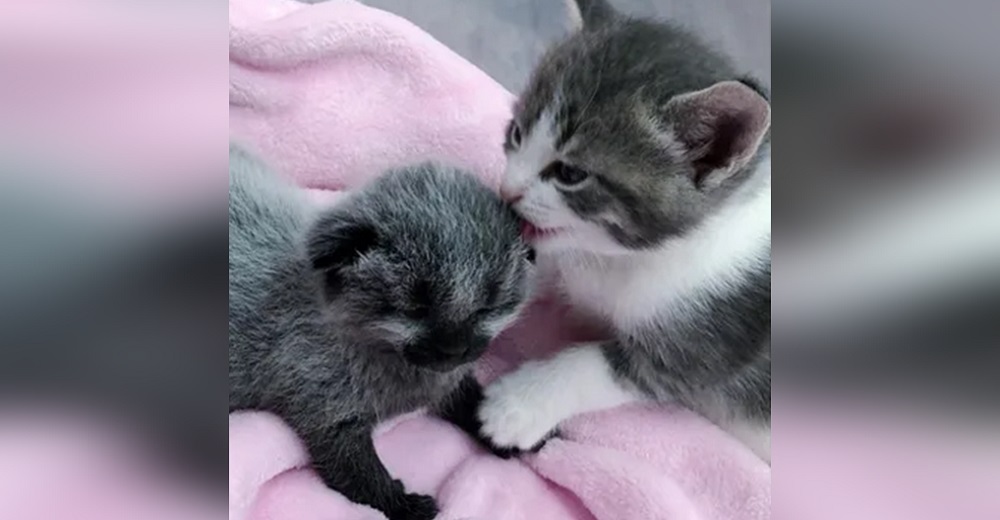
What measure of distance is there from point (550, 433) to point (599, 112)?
391mm

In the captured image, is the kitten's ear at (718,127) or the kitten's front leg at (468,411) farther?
the kitten's front leg at (468,411)

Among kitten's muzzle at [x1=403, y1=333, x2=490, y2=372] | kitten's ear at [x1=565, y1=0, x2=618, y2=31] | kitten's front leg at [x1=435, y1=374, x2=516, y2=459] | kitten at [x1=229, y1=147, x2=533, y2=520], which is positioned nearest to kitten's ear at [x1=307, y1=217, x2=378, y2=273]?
kitten at [x1=229, y1=147, x2=533, y2=520]

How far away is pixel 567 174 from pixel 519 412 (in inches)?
Answer: 11.7

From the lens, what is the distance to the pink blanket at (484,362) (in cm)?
93

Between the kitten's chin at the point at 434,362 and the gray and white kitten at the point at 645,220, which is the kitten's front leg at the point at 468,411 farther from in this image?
the kitten's chin at the point at 434,362

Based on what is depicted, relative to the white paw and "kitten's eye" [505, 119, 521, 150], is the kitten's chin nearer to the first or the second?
the white paw

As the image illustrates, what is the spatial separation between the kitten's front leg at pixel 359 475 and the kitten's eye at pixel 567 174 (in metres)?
0.35

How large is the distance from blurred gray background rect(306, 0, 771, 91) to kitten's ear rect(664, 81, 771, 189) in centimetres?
4

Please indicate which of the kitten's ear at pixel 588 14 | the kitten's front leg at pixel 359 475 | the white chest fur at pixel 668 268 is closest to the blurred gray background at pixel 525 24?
the kitten's ear at pixel 588 14

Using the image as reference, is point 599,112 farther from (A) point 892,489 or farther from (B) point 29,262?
(B) point 29,262

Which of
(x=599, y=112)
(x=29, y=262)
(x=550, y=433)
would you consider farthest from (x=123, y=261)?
(x=550, y=433)

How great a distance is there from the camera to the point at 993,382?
1.90 ft

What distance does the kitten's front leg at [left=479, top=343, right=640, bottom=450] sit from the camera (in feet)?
3.38

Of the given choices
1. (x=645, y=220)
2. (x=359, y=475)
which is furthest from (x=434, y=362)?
(x=645, y=220)
